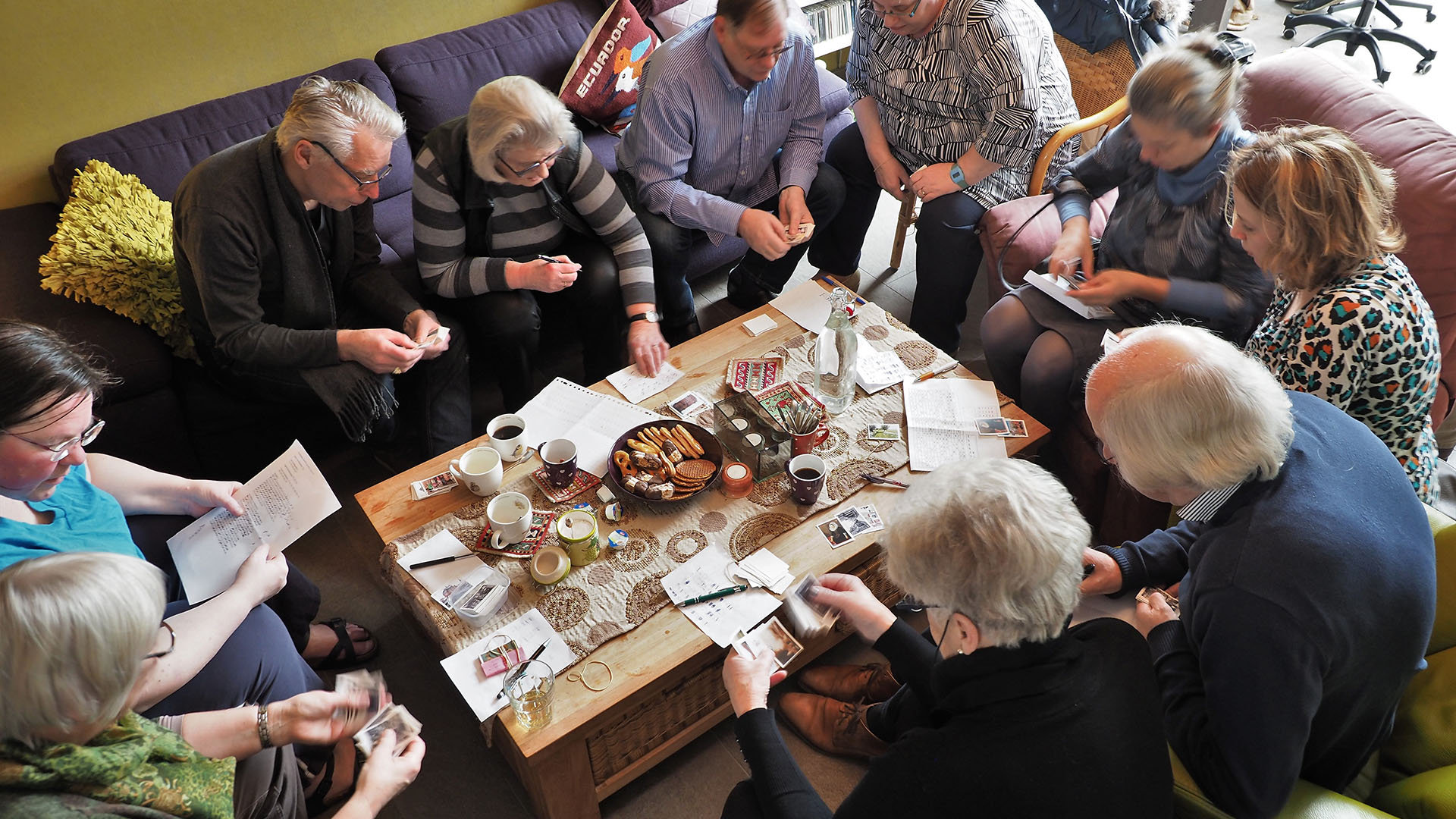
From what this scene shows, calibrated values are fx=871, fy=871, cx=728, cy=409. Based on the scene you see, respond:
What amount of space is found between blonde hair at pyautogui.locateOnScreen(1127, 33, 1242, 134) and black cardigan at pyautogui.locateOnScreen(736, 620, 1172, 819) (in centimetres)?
150

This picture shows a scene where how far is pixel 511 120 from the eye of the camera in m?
2.30

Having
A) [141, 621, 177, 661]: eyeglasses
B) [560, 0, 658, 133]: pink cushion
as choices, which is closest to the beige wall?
[560, 0, 658, 133]: pink cushion

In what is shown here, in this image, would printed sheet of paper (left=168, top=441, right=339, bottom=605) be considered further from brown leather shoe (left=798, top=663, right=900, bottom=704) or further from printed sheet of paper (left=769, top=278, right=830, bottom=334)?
printed sheet of paper (left=769, top=278, right=830, bottom=334)

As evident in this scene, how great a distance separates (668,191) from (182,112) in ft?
5.48

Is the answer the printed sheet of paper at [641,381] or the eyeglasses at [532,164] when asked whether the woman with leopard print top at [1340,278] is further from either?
the eyeglasses at [532,164]

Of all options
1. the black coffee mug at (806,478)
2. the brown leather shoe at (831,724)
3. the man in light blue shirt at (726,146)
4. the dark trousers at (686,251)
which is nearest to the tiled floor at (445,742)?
the brown leather shoe at (831,724)

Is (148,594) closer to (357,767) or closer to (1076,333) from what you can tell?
(357,767)

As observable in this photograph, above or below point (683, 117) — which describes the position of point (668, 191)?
below

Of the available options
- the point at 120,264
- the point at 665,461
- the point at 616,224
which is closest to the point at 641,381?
the point at 665,461

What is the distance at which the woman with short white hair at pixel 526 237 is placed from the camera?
2354 mm

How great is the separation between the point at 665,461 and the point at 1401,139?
7.17 ft

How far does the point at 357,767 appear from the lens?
6.40 feet

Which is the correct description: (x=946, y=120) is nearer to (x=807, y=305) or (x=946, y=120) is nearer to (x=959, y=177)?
(x=959, y=177)

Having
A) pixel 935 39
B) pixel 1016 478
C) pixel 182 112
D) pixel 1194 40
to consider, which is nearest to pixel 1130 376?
pixel 1016 478
